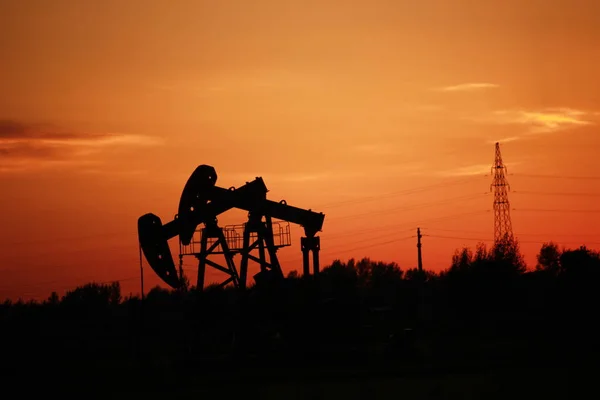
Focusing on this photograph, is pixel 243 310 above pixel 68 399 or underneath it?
above

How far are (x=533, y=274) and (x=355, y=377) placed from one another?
34.6m

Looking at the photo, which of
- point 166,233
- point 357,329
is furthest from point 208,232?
point 357,329

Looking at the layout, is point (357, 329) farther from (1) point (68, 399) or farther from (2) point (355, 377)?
(1) point (68, 399)

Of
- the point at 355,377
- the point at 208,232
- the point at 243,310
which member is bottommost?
the point at 355,377

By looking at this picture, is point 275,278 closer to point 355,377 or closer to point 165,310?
point 355,377

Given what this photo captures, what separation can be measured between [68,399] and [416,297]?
34.3 m

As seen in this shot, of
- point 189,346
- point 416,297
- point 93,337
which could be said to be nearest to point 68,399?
point 189,346

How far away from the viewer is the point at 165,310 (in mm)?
54594

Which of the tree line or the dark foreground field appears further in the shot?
the tree line

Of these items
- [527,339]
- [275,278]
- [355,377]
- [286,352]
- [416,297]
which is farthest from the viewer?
[416,297]

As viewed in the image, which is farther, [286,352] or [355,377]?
[286,352]

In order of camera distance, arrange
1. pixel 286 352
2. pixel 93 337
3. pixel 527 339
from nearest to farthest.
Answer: pixel 286 352 < pixel 527 339 < pixel 93 337

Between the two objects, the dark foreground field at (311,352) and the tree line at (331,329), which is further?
the tree line at (331,329)

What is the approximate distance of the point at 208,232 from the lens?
27.3 meters
